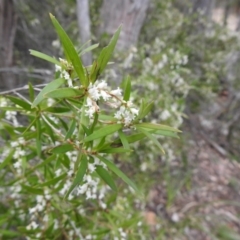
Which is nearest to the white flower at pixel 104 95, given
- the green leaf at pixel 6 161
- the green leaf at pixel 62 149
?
the green leaf at pixel 62 149

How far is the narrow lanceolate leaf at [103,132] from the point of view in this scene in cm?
81

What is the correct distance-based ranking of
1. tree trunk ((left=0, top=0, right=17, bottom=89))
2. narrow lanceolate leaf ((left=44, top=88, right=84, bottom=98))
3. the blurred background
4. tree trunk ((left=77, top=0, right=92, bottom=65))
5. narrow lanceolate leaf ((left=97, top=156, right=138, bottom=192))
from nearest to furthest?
narrow lanceolate leaf ((left=44, top=88, right=84, bottom=98)) < narrow lanceolate leaf ((left=97, top=156, right=138, bottom=192)) < tree trunk ((left=77, top=0, right=92, bottom=65)) < the blurred background < tree trunk ((left=0, top=0, right=17, bottom=89))

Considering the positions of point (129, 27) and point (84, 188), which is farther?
point (129, 27)

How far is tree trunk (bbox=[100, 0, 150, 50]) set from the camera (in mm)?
2809

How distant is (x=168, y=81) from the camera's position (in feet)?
8.71

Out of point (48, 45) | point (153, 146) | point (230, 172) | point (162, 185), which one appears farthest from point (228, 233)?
point (48, 45)

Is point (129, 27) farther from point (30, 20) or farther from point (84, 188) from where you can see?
point (84, 188)

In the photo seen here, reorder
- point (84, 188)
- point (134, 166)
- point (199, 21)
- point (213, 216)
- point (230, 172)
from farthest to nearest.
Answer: point (230, 172) → point (199, 21) → point (213, 216) → point (134, 166) → point (84, 188)

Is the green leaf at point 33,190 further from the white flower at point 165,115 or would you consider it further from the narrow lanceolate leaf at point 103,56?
the white flower at point 165,115

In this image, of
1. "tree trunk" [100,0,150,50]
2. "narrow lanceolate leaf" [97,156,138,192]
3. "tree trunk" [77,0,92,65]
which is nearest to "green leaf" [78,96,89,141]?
"narrow lanceolate leaf" [97,156,138,192]

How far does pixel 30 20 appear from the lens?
3375mm

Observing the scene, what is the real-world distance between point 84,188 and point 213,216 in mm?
3397

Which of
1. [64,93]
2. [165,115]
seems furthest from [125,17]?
[64,93]

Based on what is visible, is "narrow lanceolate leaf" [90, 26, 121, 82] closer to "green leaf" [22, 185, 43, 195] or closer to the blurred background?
"green leaf" [22, 185, 43, 195]
